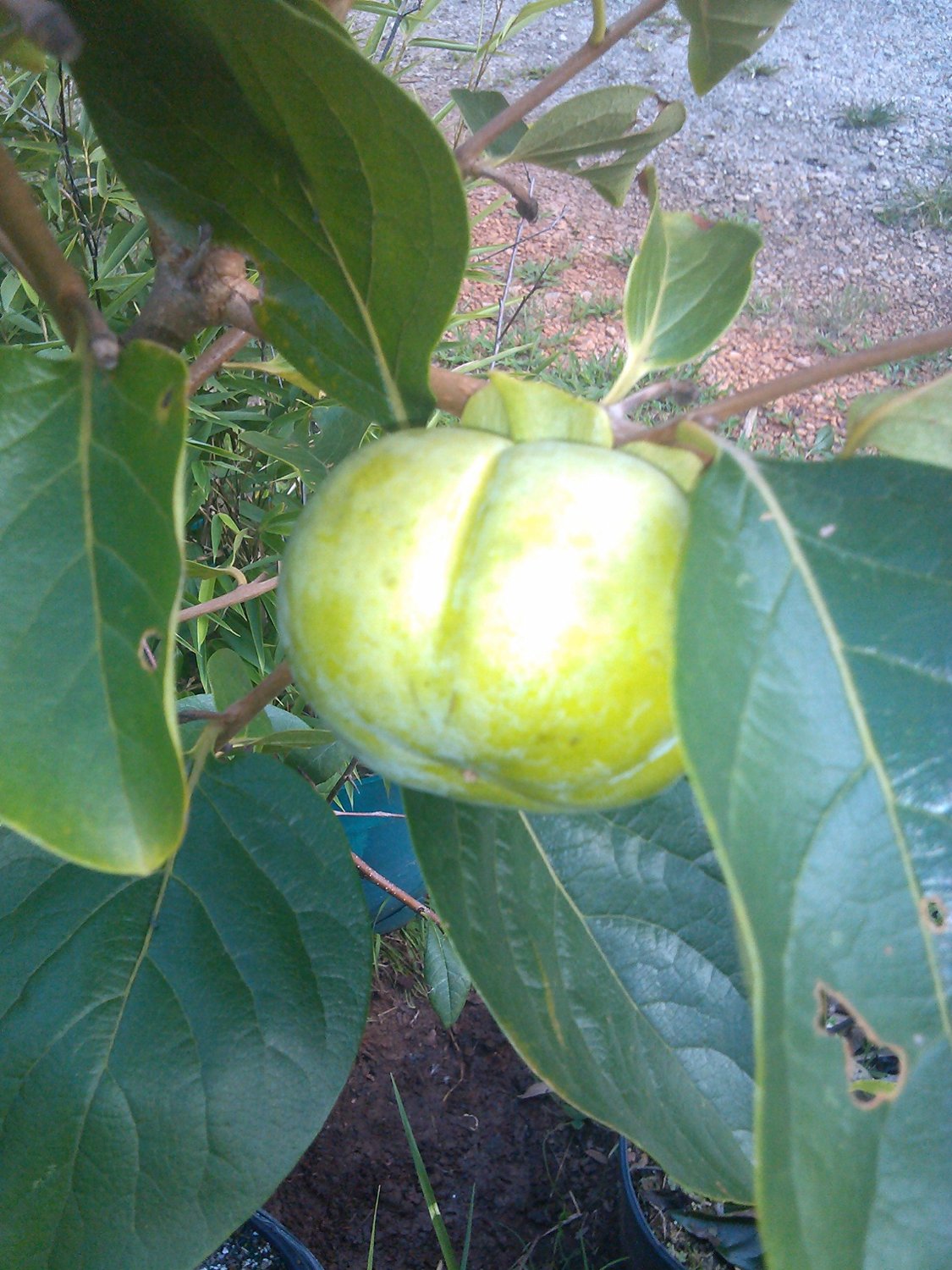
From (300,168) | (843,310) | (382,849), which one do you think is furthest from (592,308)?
(300,168)

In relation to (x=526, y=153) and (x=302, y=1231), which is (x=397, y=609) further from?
(x=302, y=1231)

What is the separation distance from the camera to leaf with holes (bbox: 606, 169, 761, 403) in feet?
2.39

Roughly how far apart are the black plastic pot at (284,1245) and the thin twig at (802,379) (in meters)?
1.49

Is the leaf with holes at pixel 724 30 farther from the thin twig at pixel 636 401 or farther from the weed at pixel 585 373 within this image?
the weed at pixel 585 373

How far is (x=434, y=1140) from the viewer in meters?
2.07

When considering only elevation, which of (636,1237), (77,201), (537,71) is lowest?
(636,1237)

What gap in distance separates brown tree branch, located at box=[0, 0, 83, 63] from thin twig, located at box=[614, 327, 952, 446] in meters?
0.37

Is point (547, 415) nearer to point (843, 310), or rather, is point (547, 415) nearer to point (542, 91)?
point (542, 91)

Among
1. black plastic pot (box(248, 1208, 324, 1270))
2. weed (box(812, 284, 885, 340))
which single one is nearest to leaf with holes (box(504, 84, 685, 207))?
black plastic pot (box(248, 1208, 324, 1270))

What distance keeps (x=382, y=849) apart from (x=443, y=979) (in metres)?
0.64

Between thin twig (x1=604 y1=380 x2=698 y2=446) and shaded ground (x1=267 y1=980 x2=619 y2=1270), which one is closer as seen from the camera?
thin twig (x1=604 y1=380 x2=698 y2=446)

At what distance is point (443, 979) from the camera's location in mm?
1675

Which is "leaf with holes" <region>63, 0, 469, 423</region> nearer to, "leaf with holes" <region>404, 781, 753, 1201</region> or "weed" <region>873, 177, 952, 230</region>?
"leaf with holes" <region>404, 781, 753, 1201</region>

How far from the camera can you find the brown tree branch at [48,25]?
1.66 feet
